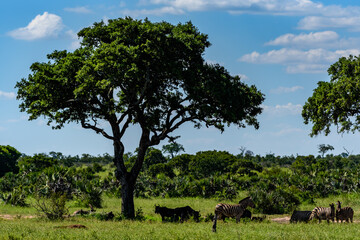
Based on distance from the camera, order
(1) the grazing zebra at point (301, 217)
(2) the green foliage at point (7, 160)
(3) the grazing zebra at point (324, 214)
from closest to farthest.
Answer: (3) the grazing zebra at point (324, 214) → (1) the grazing zebra at point (301, 217) → (2) the green foliage at point (7, 160)

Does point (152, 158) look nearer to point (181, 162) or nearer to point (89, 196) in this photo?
point (181, 162)

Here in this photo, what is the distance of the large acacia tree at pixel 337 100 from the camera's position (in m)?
34.4

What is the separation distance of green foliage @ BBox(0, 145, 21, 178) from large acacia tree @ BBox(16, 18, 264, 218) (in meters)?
60.4

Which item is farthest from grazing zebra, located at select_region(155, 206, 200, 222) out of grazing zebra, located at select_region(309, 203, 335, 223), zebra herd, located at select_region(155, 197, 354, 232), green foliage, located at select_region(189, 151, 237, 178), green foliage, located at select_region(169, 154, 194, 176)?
green foliage, located at select_region(169, 154, 194, 176)

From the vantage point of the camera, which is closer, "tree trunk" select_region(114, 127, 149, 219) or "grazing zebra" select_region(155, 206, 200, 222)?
"grazing zebra" select_region(155, 206, 200, 222)

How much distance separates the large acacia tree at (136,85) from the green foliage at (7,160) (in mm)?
60416

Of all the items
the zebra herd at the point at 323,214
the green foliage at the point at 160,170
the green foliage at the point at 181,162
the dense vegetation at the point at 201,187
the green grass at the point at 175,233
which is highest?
the green foliage at the point at 181,162

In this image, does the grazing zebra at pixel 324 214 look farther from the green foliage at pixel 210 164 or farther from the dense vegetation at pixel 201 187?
the green foliage at pixel 210 164

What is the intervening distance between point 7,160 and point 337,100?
68.2 m

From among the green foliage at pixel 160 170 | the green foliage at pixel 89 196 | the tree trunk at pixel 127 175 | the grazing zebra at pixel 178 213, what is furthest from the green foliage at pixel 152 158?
the grazing zebra at pixel 178 213

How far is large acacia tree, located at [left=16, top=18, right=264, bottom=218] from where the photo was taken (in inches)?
999

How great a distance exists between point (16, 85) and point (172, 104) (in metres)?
9.46

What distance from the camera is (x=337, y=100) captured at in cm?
3475

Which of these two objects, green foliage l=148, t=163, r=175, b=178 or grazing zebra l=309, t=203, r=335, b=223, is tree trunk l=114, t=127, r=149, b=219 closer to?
grazing zebra l=309, t=203, r=335, b=223
